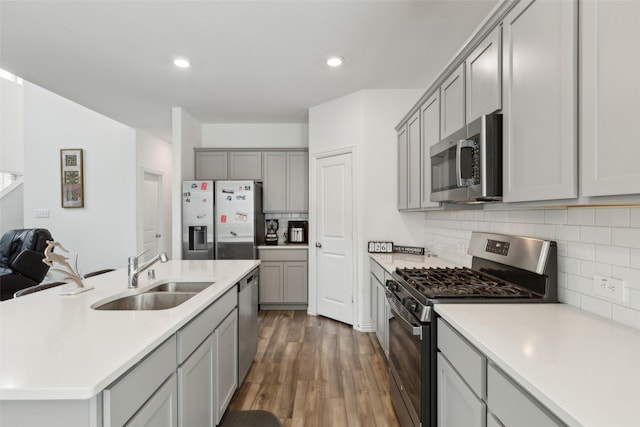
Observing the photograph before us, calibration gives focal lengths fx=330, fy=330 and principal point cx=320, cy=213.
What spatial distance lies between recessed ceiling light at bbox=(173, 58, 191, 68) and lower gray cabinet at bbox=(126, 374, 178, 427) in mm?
2780

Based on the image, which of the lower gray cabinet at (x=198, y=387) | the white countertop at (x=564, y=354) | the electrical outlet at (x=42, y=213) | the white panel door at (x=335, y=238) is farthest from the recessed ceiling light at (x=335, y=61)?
the electrical outlet at (x=42, y=213)

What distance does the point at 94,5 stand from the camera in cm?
224

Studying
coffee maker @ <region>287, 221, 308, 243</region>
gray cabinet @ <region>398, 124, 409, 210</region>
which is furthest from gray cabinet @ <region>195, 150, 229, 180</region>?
gray cabinet @ <region>398, 124, 409, 210</region>

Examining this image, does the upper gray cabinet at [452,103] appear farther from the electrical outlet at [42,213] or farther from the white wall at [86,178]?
the electrical outlet at [42,213]

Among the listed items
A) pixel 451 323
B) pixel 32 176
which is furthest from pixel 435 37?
pixel 32 176

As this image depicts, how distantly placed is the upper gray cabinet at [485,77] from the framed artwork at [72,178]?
6297mm

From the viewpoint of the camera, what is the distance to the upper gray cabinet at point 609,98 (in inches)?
36.1

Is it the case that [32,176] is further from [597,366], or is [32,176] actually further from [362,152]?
[597,366]

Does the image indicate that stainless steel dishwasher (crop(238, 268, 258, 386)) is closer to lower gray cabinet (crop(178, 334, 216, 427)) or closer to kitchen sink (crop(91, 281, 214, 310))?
kitchen sink (crop(91, 281, 214, 310))

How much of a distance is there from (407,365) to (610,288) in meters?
0.99

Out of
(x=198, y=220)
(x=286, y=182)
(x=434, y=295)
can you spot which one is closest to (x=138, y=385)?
(x=434, y=295)

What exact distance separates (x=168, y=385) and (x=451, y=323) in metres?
1.16

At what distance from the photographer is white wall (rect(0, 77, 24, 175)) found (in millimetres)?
6348

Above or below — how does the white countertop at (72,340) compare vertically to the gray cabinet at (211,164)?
below
